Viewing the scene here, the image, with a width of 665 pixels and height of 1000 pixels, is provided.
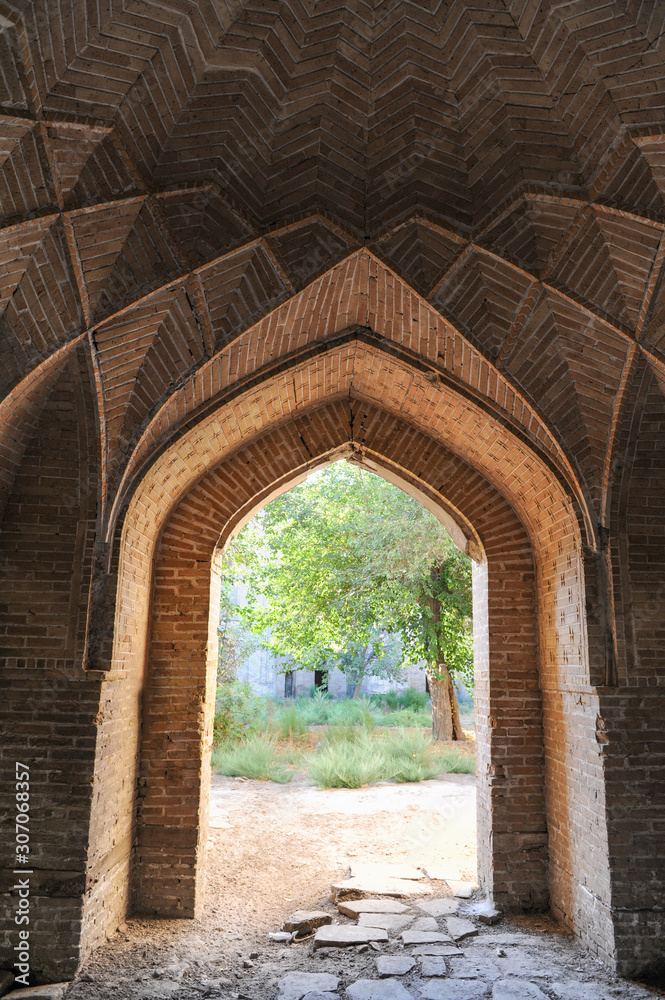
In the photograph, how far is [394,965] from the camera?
533 centimetres

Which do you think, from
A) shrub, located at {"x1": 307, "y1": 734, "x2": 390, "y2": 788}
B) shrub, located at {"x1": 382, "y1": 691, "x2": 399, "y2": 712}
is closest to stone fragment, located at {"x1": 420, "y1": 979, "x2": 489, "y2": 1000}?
shrub, located at {"x1": 307, "y1": 734, "x2": 390, "y2": 788}

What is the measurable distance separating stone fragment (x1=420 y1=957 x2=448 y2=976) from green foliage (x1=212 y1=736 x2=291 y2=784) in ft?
25.2

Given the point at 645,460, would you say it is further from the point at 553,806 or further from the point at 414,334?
the point at 553,806

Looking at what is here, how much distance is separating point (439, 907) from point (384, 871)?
44.7 inches

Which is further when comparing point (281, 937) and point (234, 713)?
point (234, 713)

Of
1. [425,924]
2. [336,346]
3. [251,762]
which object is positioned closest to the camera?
[425,924]

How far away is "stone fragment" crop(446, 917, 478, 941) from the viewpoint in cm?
585

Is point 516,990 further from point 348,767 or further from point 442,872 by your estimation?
point 348,767

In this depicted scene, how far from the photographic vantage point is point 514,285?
17.8ft

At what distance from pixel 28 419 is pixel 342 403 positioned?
3.13 meters

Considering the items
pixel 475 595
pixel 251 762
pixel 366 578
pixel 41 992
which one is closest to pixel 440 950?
pixel 41 992


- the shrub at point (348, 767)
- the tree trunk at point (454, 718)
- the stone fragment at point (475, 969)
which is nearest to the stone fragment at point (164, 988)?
the stone fragment at point (475, 969)

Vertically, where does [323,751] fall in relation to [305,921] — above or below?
above

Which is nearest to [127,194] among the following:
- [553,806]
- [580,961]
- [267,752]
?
[553,806]
